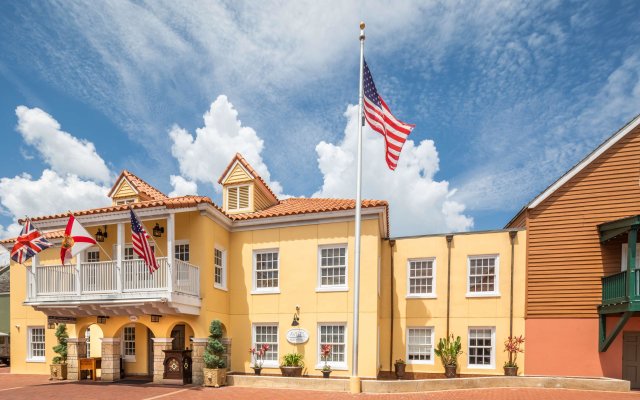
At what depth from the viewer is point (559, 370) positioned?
52.6ft

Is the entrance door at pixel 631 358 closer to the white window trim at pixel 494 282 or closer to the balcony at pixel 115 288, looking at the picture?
the white window trim at pixel 494 282

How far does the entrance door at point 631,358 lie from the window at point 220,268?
52.4 ft

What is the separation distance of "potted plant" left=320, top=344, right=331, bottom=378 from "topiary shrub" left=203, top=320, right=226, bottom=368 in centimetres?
385

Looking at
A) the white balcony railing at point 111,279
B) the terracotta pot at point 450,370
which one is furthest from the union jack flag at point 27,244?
the terracotta pot at point 450,370

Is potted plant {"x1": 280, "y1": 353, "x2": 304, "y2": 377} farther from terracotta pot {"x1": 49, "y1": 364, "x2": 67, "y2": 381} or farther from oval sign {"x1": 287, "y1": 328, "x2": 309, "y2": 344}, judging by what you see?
terracotta pot {"x1": 49, "y1": 364, "x2": 67, "y2": 381}

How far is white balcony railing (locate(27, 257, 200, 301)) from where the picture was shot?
1549 cm

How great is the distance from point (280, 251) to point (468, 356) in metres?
8.95

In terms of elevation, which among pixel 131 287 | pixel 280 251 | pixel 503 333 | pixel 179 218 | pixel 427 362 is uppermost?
pixel 179 218

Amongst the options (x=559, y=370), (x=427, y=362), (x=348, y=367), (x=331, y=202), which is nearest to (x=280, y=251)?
(x=331, y=202)

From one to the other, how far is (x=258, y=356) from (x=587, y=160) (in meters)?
15.4

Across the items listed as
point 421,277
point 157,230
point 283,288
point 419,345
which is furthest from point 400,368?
point 157,230

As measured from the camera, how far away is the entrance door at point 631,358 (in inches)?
618

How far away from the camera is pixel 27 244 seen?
625 inches

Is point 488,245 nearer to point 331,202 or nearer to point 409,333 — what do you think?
point 409,333
